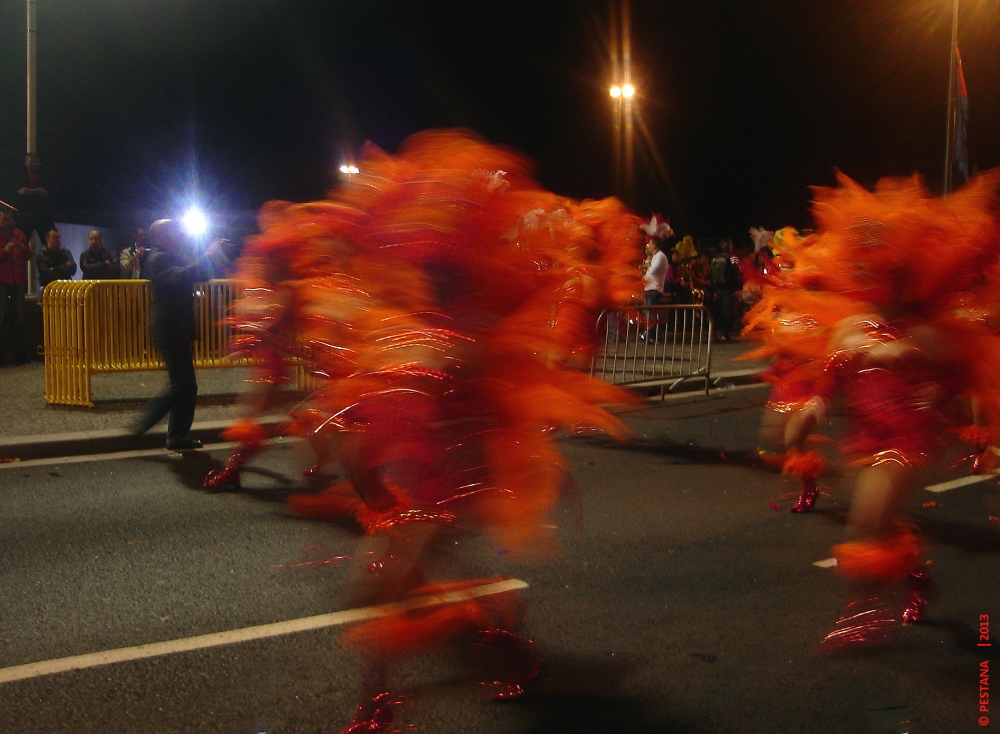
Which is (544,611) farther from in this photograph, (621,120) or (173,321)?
(621,120)

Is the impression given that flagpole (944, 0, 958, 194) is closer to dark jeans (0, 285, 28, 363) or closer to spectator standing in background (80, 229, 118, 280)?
spectator standing in background (80, 229, 118, 280)

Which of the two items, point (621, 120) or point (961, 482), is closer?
point (961, 482)

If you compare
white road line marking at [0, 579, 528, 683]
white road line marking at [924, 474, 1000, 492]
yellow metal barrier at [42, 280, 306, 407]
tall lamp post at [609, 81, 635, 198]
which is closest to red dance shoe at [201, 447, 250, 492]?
white road line marking at [0, 579, 528, 683]

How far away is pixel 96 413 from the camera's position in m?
9.27

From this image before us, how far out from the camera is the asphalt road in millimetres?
3498

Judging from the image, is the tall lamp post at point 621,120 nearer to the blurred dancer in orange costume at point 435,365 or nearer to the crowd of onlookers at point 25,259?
the crowd of onlookers at point 25,259

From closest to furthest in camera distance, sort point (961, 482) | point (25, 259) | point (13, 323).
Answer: point (961, 482)
point (25, 259)
point (13, 323)

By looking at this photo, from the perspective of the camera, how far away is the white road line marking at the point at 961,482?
7232 millimetres

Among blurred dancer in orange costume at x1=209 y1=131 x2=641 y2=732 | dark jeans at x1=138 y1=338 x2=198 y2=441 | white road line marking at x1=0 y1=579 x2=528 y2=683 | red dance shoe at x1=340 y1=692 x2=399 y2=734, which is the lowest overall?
white road line marking at x1=0 y1=579 x2=528 y2=683

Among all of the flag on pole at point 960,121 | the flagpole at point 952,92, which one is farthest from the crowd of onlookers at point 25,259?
the flag on pole at point 960,121

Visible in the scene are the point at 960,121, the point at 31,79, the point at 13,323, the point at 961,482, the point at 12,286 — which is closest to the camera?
the point at 961,482

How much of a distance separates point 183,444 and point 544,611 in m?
4.69

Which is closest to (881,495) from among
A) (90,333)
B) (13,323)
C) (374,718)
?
(374,718)

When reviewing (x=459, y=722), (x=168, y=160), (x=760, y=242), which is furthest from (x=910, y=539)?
(x=168, y=160)
